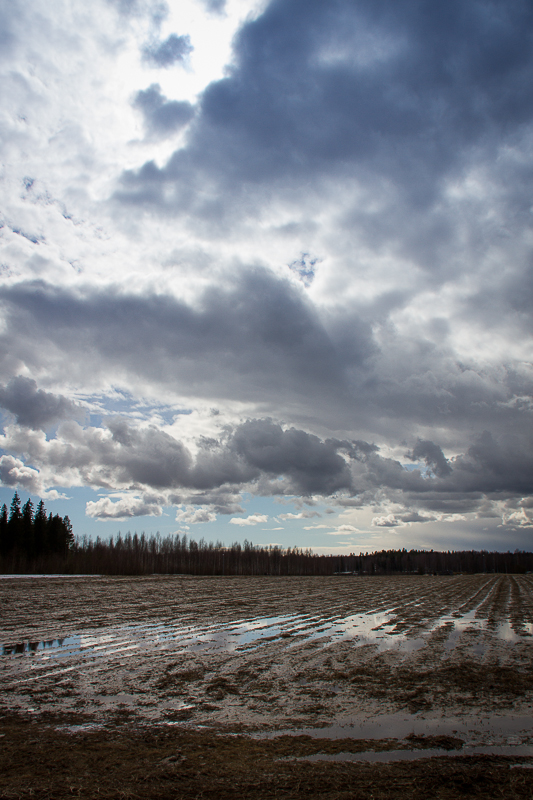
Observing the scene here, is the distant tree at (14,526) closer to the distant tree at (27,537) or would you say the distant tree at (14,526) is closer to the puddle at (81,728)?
the distant tree at (27,537)

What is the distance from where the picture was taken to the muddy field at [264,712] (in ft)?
16.8

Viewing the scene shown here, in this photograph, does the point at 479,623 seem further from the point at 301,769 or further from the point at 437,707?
the point at 301,769

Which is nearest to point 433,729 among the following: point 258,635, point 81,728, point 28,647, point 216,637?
point 81,728

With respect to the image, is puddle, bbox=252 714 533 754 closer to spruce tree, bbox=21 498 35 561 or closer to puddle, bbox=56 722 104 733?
puddle, bbox=56 722 104 733

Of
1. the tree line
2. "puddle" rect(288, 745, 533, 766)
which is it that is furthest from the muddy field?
the tree line

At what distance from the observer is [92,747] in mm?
6016

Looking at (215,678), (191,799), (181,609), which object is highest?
(191,799)

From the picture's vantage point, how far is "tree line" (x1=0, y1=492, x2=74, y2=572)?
3561 inches

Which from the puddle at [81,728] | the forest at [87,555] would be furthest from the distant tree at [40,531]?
the puddle at [81,728]

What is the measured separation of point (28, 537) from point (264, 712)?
336ft

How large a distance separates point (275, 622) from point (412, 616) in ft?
22.0

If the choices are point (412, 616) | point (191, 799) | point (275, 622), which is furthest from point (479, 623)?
point (191, 799)

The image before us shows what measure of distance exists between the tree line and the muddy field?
8771cm

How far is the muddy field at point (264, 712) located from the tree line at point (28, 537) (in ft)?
288
